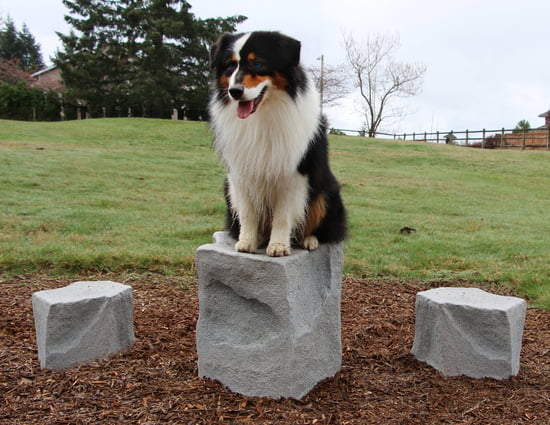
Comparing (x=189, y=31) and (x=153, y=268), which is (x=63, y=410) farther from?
(x=189, y=31)

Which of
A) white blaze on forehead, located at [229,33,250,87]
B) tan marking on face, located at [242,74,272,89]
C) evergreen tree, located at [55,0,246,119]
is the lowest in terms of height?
tan marking on face, located at [242,74,272,89]

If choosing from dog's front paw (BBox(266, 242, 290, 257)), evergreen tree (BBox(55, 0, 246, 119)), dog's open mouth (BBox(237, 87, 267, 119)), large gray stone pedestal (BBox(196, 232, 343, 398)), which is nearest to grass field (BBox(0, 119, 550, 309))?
large gray stone pedestal (BBox(196, 232, 343, 398))

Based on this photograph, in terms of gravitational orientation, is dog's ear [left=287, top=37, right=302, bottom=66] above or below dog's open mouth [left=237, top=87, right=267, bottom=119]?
above

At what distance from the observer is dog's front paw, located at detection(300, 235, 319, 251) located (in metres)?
3.39

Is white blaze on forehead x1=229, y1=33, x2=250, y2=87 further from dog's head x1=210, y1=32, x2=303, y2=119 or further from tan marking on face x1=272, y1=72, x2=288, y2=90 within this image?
tan marking on face x1=272, y1=72, x2=288, y2=90

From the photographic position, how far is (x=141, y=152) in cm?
1742

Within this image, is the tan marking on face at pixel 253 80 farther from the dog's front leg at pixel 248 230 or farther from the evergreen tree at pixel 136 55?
the evergreen tree at pixel 136 55

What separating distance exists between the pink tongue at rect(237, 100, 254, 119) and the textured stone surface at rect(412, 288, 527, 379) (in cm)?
207

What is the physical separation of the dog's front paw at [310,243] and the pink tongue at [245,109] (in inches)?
43.3

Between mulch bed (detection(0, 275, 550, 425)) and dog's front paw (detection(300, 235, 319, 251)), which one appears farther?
dog's front paw (detection(300, 235, 319, 251))

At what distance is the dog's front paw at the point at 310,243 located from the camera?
11.1 feet

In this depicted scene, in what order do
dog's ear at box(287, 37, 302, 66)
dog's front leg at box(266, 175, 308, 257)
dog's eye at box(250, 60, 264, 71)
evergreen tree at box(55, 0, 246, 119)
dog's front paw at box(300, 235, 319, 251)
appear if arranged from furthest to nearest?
1. evergreen tree at box(55, 0, 246, 119)
2. dog's front paw at box(300, 235, 319, 251)
3. dog's front leg at box(266, 175, 308, 257)
4. dog's ear at box(287, 37, 302, 66)
5. dog's eye at box(250, 60, 264, 71)

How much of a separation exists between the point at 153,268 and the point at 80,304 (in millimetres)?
2254

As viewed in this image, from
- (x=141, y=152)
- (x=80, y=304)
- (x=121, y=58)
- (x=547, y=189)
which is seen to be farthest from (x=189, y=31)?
(x=80, y=304)
